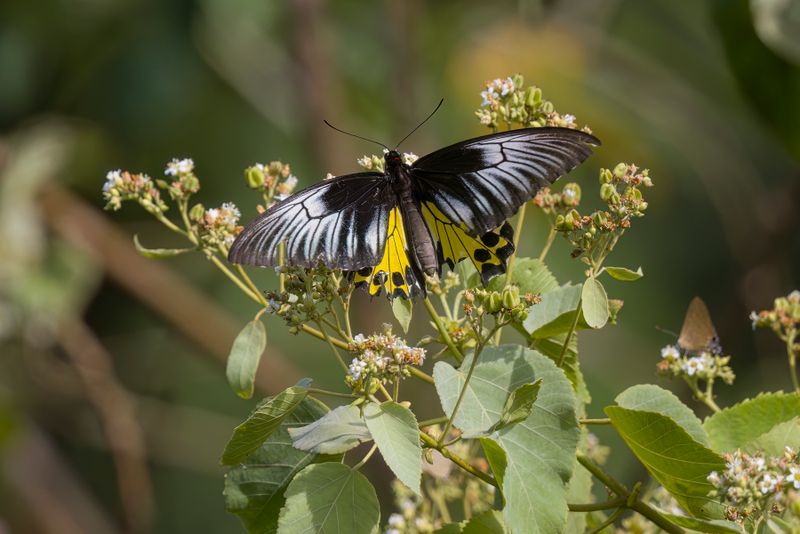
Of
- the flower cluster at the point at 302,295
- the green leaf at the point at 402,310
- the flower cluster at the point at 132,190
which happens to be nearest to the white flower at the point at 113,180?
the flower cluster at the point at 132,190

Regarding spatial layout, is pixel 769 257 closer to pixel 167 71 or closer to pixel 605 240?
pixel 605 240

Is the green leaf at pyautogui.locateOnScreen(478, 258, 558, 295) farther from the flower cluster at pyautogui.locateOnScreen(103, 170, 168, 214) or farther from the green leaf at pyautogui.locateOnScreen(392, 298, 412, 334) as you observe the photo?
the flower cluster at pyautogui.locateOnScreen(103, 170, 168, 214)

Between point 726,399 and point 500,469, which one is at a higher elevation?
point 726,399

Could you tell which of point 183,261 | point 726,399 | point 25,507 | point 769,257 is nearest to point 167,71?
point 183,261

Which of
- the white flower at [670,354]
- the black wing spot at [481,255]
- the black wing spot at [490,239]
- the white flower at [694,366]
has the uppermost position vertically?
the black wing spot at [490,239]

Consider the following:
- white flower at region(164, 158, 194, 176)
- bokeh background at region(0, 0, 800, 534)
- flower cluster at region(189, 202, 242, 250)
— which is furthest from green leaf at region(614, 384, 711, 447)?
bokeh background at region(0, 0, 800, 534)

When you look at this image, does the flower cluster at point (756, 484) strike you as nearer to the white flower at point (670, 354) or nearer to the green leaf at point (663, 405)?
the green leaf at point (663, 405)
